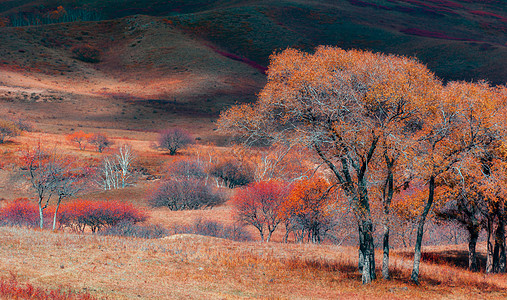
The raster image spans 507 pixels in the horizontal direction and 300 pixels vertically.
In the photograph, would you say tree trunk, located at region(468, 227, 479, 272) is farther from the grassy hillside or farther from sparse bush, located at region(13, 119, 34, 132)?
the grassy hillside

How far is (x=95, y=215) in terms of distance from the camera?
52719 mm

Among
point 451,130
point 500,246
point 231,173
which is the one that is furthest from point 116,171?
point 451,130

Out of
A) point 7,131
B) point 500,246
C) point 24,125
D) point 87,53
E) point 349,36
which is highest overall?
point 349,36

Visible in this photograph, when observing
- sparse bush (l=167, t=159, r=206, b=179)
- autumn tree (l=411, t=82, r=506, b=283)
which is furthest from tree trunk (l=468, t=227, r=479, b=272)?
sparse bush (l=167, t=159, r=206, b=179)

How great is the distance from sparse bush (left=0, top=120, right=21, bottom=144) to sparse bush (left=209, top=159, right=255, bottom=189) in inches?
1559

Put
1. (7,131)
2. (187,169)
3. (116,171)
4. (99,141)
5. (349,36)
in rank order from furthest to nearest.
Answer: (349,36)
(99,141)
(7,131)
(116,171)
(187,169)

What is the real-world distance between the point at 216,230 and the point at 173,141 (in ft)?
144

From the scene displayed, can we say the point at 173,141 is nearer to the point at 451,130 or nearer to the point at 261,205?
the point at 261,205

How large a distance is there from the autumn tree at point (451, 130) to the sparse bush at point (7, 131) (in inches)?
3117

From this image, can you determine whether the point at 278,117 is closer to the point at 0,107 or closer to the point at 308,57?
the point at 308,57

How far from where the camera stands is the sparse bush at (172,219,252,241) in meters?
49.6

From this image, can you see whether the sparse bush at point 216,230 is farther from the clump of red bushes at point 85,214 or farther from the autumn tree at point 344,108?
the autumn tree at point 344,108

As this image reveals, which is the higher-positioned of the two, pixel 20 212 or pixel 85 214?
pixel 85 214

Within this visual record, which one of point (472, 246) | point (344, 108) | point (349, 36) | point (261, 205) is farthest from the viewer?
point (349, 36)
